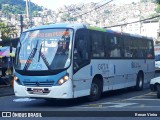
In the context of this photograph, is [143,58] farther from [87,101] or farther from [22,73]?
[22,73]

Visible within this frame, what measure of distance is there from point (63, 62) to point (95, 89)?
2404 mm

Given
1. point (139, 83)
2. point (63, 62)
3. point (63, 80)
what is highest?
point (63, 62)

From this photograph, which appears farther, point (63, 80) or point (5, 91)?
point (5, 91)

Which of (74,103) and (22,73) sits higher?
(22,73)

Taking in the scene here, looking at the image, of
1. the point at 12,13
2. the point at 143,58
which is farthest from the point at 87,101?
the point at 12,13

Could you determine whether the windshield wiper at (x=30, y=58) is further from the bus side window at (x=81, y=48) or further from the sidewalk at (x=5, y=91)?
the sidewalk at (x=5, y=91)

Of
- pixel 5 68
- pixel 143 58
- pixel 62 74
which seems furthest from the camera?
pixel 5 68

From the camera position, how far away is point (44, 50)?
13.0 m

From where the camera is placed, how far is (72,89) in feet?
41.8

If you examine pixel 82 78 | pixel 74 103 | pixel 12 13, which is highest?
pixel 12 13

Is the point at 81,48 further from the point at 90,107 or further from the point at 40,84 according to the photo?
the point at 90,107

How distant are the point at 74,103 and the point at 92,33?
274 centimetres

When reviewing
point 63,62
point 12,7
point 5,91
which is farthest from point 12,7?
point 63,62

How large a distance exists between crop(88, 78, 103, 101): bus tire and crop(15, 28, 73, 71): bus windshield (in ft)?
6.91
